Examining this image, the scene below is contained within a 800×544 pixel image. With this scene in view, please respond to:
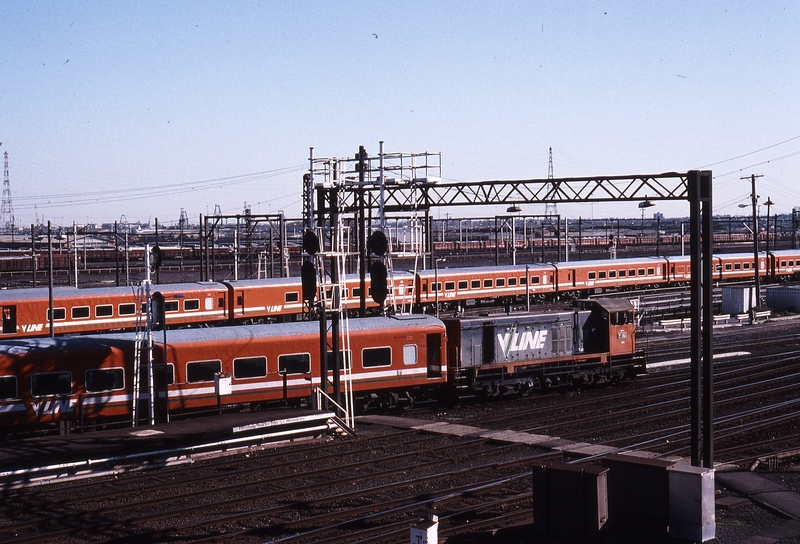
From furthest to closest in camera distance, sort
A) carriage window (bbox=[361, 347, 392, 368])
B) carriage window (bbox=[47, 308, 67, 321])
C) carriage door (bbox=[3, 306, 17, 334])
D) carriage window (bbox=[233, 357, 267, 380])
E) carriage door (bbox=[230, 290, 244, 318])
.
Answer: carriage door (bbox=[230, 290, 244, 318])
carriage window (bbox=[47, 308, 67, 321])
carriage door (bbox=[3, 306, 17, 334])
carriage window (bbox=[361, 347, 392, 368])
carriage window (bbox=[233, 357, 267, 380])

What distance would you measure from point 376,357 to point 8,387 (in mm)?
9755

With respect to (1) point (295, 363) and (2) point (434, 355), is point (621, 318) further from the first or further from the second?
(1) point (295, 363)

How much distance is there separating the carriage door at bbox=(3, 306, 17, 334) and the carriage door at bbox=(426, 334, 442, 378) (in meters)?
17.9

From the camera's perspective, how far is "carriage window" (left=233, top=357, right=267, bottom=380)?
22625mm

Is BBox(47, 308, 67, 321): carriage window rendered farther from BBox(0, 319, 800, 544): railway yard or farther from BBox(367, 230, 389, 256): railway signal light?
BBox(367, 230, 389, 256): railway signal light

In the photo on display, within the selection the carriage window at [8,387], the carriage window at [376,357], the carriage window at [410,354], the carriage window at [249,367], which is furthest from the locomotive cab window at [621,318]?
the carriage window at [8,387]

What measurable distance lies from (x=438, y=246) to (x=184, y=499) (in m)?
92.1

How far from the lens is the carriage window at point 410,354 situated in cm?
2462

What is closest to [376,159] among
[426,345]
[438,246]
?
[426,345]

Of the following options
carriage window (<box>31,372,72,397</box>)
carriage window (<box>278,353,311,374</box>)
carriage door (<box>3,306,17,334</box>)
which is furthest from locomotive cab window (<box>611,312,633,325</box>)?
carriage door (<box>3,306,17,334</box>)

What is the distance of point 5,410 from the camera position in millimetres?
19594

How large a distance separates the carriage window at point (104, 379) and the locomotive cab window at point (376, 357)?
22.1ft

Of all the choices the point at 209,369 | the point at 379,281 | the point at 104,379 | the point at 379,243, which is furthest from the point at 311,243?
the point at 104,379

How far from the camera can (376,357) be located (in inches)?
952
